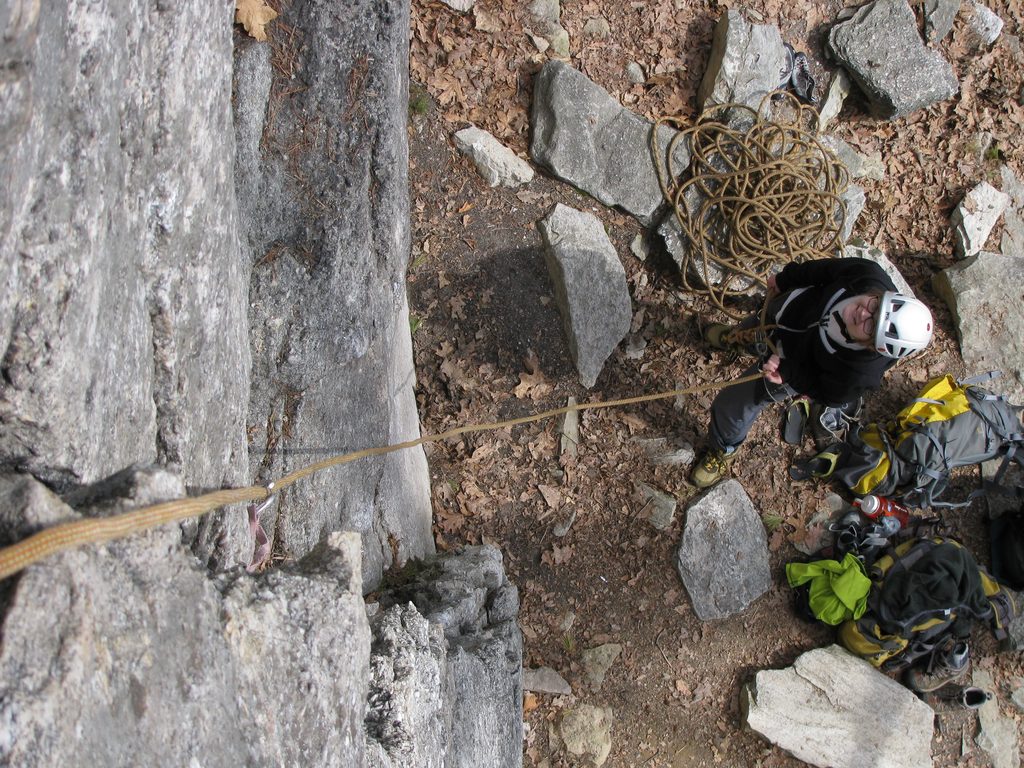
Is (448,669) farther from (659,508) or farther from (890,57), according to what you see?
(890,57)

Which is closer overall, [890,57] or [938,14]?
[890,57]

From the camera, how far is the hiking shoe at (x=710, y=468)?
19.6 feet

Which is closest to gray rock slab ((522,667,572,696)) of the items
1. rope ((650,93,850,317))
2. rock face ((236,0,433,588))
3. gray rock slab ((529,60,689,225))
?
rock face ((236,0,433,588))

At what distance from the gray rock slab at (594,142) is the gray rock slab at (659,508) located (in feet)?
7.35

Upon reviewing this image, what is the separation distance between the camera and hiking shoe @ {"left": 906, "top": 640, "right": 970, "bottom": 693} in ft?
19.2

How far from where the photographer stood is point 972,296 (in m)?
6.67

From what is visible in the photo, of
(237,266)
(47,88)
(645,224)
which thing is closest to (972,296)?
(645,224)

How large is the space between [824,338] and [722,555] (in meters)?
2.08

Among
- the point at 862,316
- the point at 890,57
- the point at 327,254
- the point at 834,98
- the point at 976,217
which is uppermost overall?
the point at 890,57

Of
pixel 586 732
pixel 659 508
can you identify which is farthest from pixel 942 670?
pixel 586 732

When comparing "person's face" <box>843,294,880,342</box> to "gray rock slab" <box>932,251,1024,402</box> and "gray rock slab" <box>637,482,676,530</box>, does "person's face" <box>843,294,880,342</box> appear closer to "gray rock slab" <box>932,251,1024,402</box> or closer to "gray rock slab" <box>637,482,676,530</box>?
"gray rock slab" <box>637,482,676,530</box>

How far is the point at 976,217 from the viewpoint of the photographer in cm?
699

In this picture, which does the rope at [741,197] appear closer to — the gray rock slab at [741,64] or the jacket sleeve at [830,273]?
the gray rock slab at [741,64]

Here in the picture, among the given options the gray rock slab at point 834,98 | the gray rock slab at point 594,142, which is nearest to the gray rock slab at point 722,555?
the gray rock slab at point 594,142
